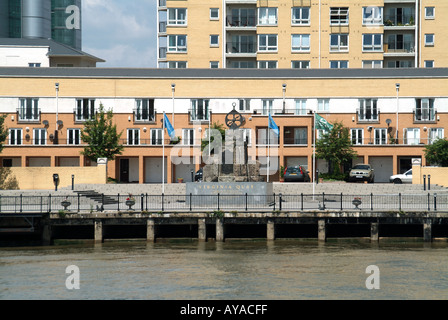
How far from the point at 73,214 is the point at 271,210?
1050 centimetres

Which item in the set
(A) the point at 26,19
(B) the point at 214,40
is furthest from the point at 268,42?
(A) the point at 26,19

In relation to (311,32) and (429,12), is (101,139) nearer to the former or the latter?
(311,32)

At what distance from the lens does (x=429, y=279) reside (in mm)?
30406

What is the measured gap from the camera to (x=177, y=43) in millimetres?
89500

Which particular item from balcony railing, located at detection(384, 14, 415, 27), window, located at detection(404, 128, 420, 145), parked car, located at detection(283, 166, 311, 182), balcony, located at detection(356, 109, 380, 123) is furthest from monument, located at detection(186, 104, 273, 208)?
balcony railing, located at detection(384, 14, 415, 27)

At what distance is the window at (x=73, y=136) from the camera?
71.9 m

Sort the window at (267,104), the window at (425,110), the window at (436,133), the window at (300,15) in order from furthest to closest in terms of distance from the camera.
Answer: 1. the window at (300,15)
2. the window at (267,104)
3. the window at (436,133)
4. the window at (425,110)

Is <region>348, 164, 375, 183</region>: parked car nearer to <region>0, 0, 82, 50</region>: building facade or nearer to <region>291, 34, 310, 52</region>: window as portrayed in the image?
<region>291, 34, 310, 52</region>: window

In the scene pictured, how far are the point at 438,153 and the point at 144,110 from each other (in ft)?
89.8

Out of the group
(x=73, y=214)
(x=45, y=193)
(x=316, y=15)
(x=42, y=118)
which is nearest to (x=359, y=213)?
(x=73, y=214)

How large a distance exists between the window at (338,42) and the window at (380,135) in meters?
18.0

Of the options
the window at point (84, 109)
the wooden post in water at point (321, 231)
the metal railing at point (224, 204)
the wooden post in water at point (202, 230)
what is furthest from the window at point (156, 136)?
the wooden post in water at point (321, 231)

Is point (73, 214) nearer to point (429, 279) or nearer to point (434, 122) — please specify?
point (429, 279)

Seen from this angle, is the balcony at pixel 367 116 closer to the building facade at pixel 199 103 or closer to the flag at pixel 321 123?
the building facade at pixel 199 103
